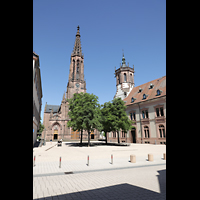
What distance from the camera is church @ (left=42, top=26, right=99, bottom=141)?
197 ft

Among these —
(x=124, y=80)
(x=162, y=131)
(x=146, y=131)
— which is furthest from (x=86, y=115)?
(x=124, y=80)

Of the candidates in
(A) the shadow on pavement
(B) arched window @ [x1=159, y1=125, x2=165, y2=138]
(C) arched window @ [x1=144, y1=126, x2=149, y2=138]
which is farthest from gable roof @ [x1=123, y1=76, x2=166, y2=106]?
(A) the shadow on pavement

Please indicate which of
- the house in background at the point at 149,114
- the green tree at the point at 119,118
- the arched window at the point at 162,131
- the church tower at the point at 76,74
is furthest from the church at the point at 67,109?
the arched window at the point at 162,131

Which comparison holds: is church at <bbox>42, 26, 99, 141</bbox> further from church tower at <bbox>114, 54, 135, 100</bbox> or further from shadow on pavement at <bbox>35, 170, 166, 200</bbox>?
shadow on pavement at <bbox>35, 170, 166, 200</bbox>

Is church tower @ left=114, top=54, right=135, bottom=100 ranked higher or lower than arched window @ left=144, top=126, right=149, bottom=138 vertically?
higher

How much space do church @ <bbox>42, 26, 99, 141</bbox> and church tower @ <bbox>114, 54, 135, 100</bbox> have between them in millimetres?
17146

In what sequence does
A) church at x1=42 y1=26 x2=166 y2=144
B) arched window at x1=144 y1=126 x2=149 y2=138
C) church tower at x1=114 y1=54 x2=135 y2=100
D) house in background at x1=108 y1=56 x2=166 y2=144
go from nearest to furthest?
house in background at x1=108 y1=56 x2=166 y2=144, church at x1=42 y1=26 x2=166 y2=144, arched window at x1=144 y1=126 x2=149 y2=138, church tower at x1=114 y1=54 x2=135 y2=100

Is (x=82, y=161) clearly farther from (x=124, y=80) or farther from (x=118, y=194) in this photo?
(x=124, y=80)

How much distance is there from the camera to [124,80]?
58594 millimetres

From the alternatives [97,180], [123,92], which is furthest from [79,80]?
[97,180]

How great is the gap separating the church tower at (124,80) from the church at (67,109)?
56.3ft
